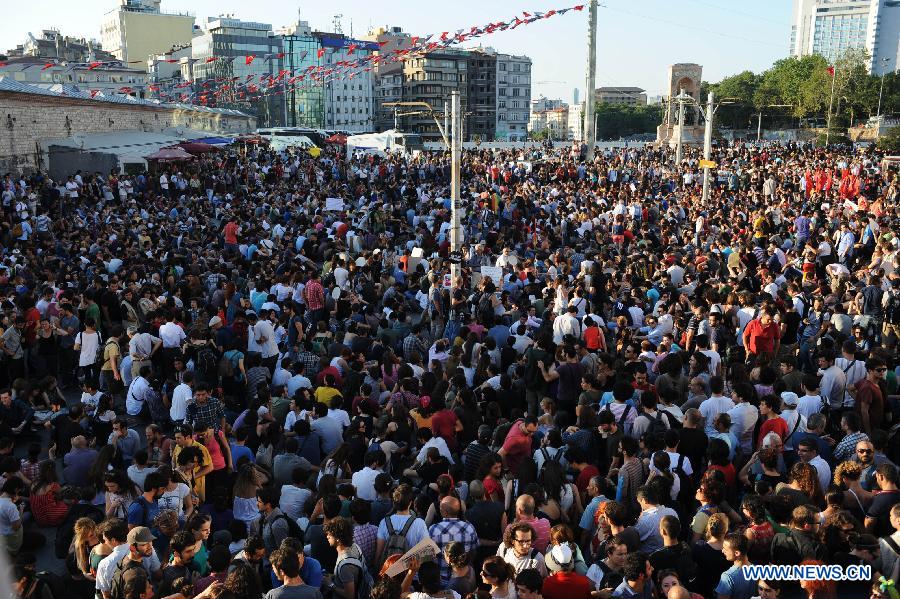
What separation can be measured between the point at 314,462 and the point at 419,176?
893 inches

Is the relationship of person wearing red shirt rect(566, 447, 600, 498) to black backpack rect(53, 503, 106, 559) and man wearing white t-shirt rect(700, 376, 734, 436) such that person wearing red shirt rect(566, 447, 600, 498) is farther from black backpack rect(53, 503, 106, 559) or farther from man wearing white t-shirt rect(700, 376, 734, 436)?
black backpack rect(53, 503, 106, 559)

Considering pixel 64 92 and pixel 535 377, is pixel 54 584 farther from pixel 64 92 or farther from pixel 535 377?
pixel 64 92

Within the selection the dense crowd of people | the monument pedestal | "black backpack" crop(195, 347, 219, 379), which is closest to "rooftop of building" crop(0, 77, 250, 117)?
the dense crowd of people

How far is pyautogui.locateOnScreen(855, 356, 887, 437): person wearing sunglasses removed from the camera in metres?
6.71

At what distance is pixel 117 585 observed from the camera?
4.40m

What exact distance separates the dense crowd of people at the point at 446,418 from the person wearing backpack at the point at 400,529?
2 cm

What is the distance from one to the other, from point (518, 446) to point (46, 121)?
2458cm

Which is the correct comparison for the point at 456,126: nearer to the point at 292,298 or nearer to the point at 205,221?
the point at 292,298

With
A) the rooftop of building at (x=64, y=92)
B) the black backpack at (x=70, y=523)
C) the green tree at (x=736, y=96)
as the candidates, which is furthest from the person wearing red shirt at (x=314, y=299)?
the green tree at (x=736, y=96)

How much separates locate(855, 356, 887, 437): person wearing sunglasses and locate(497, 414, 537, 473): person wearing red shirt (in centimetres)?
308

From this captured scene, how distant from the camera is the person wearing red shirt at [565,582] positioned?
411 cm

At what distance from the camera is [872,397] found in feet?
22.0

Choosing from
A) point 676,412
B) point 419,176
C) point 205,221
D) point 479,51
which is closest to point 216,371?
point 676,412

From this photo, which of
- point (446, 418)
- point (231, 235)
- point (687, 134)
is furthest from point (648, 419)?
point (687, 134)
